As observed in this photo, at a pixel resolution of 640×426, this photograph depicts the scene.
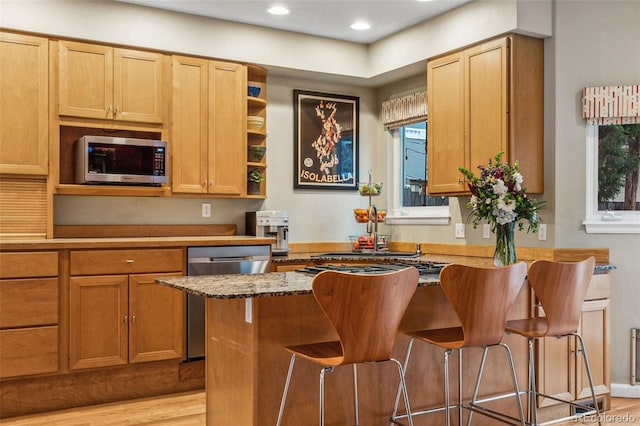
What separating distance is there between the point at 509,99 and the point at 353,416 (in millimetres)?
2300

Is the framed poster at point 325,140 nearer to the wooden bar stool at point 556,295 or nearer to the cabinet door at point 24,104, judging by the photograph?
the cabinet door at point 24,104

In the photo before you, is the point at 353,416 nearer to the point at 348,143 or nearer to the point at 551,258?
the point at 551,258

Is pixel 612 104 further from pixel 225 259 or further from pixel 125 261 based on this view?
pixel 125 261

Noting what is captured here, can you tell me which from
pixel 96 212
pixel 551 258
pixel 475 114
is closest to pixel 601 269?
pixel 551 258

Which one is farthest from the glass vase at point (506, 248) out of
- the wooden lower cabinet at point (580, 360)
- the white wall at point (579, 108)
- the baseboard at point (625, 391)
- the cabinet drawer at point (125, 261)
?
the cabinet drawer at point (125, 261)

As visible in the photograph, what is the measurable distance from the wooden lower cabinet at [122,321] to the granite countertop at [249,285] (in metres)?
1.37

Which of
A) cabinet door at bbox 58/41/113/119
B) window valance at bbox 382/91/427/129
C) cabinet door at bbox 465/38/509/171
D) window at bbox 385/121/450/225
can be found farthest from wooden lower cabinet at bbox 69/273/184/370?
window valance at bbox 382/91/427/129

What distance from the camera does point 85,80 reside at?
413 centimetres

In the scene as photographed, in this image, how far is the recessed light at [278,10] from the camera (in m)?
4.37

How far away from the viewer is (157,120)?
14.4 ft

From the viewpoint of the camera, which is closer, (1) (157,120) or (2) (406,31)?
(1) (157,120)

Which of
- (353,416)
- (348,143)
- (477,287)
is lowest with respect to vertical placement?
(353,416)

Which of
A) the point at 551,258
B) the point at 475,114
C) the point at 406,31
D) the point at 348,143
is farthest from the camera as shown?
the point at 348,143

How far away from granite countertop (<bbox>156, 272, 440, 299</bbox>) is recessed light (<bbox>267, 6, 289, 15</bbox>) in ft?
7.30
